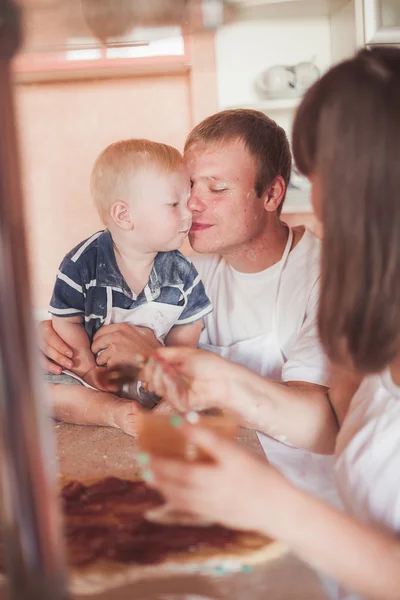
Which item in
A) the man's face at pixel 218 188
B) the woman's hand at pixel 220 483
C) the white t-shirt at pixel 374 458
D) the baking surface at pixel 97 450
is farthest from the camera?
the man's face at pixel 218 188

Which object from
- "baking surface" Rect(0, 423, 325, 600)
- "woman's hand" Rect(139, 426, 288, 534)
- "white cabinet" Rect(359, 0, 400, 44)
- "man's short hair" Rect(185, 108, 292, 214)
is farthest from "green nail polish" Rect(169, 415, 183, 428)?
"white cabinet" Rect(359, 0, 400, 44)

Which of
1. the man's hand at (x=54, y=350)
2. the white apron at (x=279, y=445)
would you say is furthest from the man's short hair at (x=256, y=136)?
the man's hand at (x=54, y=350)

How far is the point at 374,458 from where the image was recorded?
65cm

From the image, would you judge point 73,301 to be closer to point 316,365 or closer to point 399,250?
point 316,365

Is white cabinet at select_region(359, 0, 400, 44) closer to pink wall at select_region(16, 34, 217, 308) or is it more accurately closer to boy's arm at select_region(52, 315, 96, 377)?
pink wall at select_region(16, 34, 217, 308)

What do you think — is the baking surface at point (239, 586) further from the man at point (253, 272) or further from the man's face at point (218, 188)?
the man's face at point (218, 188)

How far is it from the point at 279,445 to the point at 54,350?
1.21 feet

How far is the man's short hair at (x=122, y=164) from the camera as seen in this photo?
0.85m

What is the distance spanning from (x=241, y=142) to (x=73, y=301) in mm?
348

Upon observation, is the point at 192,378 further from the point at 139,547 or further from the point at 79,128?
the point at 79,128

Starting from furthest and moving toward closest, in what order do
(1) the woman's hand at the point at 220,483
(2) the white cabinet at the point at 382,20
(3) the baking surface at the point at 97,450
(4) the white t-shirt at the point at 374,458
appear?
1. (2) the white cabinet at the point at 382,20
2. (3) the baking surface at the point at 97,450
3. (4) the white t-shirt at the point at 374,458
4. (1) the woman's hand at the point at 220,483

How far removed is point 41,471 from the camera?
322 millimetres

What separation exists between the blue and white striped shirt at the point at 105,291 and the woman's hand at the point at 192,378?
0.39ft

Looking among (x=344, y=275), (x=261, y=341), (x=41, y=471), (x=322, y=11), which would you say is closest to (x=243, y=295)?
(x=261, y=341)
